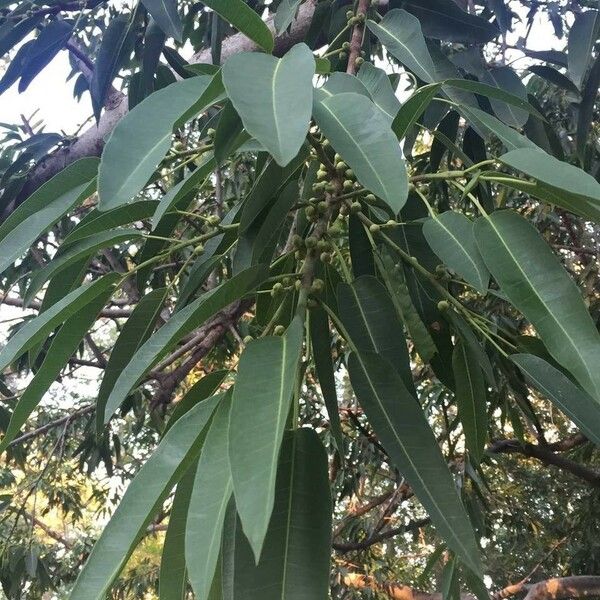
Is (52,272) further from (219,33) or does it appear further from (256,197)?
(219,33)

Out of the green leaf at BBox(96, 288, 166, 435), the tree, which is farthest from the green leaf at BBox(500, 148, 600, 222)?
the green leaf at BBox(96, 288, 166, 435)

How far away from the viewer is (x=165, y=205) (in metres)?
0.52

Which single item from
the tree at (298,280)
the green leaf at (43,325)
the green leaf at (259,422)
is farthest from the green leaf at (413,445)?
the green leaf at (43,325)

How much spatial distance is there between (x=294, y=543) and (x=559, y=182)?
0.94 feet

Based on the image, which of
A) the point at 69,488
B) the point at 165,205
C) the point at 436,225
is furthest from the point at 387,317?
the point at 69,488

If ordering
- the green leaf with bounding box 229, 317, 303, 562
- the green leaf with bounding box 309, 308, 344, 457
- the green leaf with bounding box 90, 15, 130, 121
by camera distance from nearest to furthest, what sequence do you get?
the green leaf with bounding box 229, 317, 303, 562 < the green leaf with bounding box 309, 308, 344, 457 < the green leaf with bounding box 90, 15, 130, 121

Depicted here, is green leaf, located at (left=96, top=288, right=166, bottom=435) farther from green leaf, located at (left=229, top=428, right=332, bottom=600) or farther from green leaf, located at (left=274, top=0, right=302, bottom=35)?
green leaf, located at (left=274, top=0, right=302, bottom=35)

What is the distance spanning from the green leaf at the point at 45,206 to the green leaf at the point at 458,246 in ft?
0.97

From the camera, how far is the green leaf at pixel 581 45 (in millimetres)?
990

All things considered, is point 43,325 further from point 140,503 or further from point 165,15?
point 165,15

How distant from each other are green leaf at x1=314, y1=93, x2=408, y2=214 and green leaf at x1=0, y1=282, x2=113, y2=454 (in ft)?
0.87

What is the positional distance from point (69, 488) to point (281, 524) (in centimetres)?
309

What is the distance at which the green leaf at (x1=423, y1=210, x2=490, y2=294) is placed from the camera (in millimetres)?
536

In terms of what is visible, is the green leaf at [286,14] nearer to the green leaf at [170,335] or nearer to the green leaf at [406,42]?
the green leaf at [406,42]
